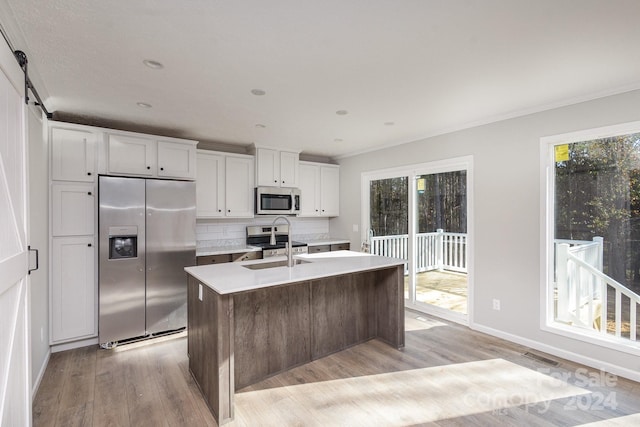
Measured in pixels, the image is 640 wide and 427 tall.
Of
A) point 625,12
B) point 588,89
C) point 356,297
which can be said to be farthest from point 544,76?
point 356,297

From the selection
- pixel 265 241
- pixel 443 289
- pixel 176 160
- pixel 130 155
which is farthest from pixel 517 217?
pixel 130 155

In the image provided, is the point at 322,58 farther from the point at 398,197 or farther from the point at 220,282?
the point at 398,197

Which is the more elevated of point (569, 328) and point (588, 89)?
point (588, 89)

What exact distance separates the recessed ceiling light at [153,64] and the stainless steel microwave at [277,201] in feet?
8.28

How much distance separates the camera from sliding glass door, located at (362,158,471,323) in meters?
3.91

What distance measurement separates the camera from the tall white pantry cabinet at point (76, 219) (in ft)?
10.1

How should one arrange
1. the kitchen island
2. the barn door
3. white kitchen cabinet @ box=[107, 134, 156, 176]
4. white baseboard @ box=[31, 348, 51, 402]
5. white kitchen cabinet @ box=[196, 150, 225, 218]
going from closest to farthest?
1. the barn door
2. the kitchen island
3. white baseboard @ box=[31, 348, 51, 402]
4. white kitchen cabinet @ box=[107, 134, 156, 176]
5. white kitchen cabinet @ box=[196, 150, 225, 218]

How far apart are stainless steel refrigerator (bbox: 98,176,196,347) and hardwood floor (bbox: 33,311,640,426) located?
39 centimetres

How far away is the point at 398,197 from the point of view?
15.3 ft

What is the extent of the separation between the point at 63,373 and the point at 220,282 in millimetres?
1938

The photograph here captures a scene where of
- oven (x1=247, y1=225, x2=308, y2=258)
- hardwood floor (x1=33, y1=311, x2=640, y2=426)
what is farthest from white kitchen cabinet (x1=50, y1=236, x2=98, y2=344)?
oven (x1=247, y1=225, x2=308, y2=258)

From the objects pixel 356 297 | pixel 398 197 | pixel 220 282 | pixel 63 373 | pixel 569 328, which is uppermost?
pixel 398 197

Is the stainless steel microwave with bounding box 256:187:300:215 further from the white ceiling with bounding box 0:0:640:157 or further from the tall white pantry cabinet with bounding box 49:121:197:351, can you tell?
the tall white pantry cabinet with bounding box 49:121:197:351

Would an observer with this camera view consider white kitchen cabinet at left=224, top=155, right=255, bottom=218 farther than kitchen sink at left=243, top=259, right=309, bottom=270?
Yes
